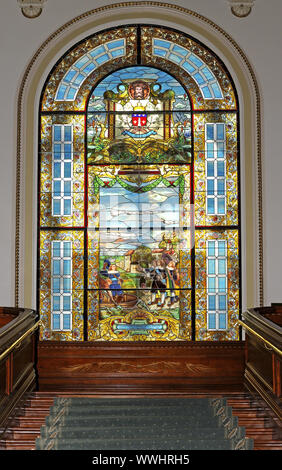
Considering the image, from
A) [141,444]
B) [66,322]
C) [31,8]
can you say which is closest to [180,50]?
[31,8]

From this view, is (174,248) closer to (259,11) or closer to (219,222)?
(219,222)

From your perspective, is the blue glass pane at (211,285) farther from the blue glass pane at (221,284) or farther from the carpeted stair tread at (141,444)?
the carpeted stair tread at (141,444)

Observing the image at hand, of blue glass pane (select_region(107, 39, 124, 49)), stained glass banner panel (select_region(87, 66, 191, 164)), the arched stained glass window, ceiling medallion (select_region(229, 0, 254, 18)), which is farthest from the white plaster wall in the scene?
stained glass banner panel (select_region(87, 66, 191, 164))

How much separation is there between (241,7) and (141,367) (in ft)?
16.2

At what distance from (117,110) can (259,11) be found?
230cm

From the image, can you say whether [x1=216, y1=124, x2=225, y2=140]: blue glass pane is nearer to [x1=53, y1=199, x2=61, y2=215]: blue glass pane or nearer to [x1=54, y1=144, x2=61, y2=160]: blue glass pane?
[x1=54, y1=144, x2=61, y2=160]: blue glass pane

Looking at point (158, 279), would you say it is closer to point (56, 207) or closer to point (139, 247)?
point (139, 247)

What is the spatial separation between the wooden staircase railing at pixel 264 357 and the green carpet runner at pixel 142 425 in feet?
1.31

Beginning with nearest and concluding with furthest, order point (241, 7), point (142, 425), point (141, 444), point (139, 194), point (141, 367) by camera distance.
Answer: point (141, 444) < point (142, 425) < point (141, 367) < point (241, 7) < point (139, 194)

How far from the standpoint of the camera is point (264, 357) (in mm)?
5340

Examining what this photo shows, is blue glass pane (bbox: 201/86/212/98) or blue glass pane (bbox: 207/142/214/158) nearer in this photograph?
blue glass pane (bbox: 207/142/214/158)

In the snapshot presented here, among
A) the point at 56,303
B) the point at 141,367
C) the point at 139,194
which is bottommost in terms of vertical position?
the point at 141,367

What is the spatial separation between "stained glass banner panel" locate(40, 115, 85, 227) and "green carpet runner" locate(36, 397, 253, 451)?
319 cm

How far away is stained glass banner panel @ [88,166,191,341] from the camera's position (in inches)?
312
